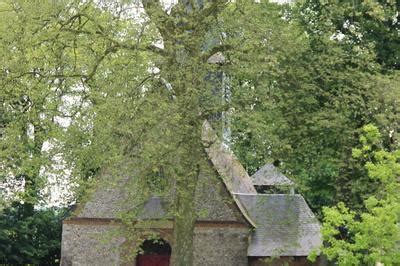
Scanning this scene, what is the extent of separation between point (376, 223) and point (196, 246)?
9.67 m

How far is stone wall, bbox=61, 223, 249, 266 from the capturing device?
23.5 m

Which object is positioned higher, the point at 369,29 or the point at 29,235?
the point at 369,29

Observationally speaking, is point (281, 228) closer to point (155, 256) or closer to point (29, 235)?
point (155, 256)

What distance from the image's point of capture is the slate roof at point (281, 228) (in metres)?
22.8

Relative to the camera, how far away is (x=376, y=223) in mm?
15062

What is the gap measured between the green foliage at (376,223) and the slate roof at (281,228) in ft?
19.4

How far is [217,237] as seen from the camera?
2361cm

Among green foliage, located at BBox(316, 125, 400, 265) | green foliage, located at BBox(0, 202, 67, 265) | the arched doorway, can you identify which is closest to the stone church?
the arched doorway

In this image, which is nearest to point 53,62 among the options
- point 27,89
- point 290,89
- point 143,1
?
point 27,89

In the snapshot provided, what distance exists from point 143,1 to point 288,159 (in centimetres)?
538

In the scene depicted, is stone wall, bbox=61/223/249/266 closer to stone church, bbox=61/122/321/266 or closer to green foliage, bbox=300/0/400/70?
stone church, bbox=61/122/321/266

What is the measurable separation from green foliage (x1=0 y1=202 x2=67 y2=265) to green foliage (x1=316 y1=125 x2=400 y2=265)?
19358 mm

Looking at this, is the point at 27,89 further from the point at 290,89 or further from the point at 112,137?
the point at 290,89

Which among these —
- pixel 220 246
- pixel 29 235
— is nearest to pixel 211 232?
pixel 220 246
